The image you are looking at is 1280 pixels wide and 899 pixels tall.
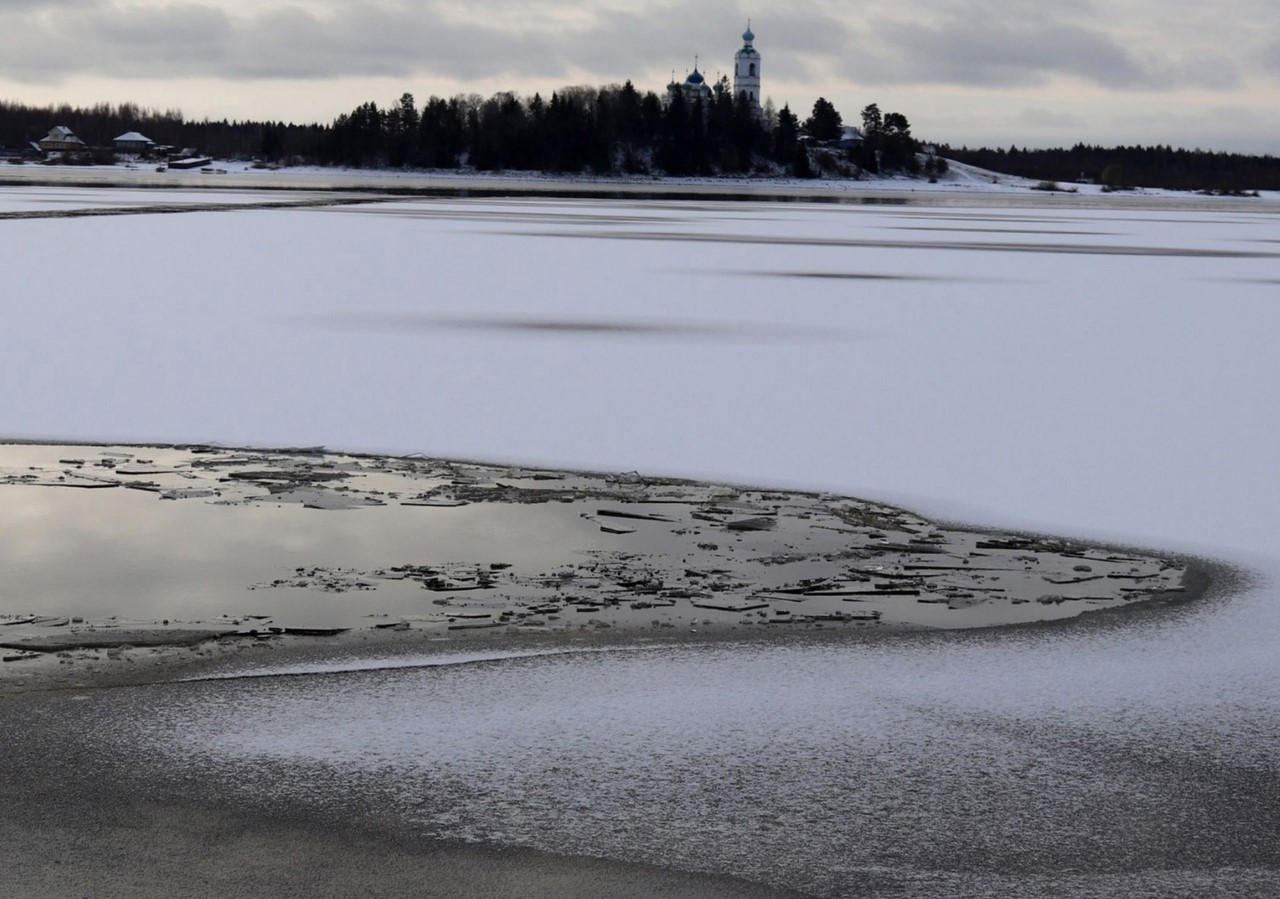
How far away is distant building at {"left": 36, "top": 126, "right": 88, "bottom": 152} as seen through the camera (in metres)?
186

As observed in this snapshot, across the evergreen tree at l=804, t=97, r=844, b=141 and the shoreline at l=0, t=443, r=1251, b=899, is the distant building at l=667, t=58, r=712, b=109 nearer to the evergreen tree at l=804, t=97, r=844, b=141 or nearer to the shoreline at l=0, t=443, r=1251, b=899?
the evergreen tree at l=804, t=97, r=844, b=141

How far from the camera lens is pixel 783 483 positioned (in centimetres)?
859

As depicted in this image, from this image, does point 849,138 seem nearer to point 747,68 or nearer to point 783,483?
point 747,68

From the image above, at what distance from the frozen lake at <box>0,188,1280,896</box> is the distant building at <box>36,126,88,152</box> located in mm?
175156

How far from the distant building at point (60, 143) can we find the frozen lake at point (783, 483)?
575 ft

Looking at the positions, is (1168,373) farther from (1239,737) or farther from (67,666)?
(67,666)

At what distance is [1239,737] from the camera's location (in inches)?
185

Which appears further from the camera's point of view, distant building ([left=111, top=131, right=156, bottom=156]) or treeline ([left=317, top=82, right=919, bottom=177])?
distant building ([left=111, top=131, right=156, bottom=156])

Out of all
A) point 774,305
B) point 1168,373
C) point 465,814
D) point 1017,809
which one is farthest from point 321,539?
point 774,305

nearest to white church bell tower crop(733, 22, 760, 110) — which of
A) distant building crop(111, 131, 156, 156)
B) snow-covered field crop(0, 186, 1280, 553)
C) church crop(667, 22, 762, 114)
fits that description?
church crop(667, 22, 762, 114)

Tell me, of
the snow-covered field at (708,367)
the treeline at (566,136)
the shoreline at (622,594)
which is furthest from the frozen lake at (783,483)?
the treeline at (566,136)

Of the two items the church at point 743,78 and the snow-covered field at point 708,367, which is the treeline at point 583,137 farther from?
the snow-covered field at point 708,367

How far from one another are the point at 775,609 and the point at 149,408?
5962 millimetres

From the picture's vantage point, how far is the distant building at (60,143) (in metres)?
186
